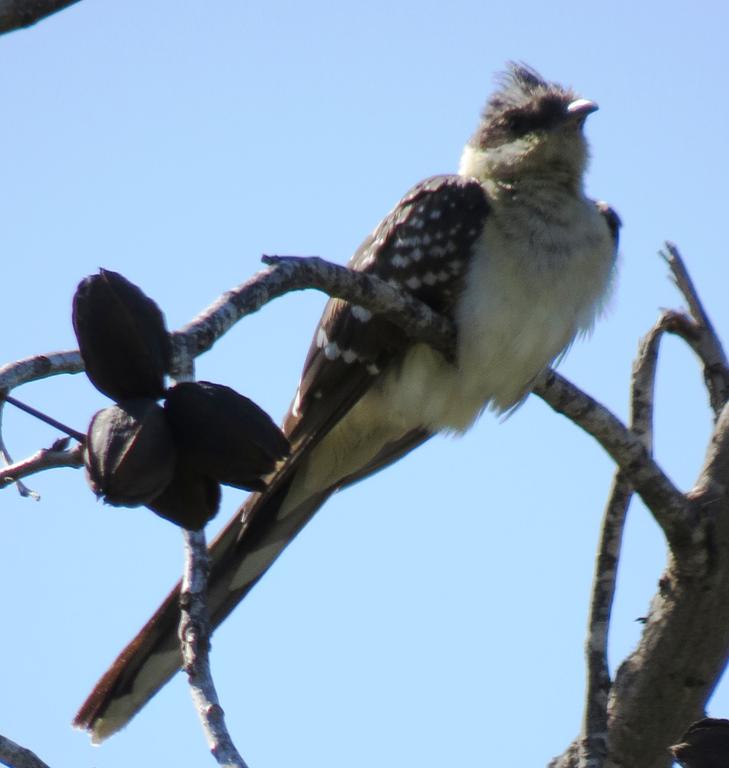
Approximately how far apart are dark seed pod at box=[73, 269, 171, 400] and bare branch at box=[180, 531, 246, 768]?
2.68 ft

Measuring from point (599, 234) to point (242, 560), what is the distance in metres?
1.79

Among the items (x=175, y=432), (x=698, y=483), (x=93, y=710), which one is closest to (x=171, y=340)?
(x=175, y=432)

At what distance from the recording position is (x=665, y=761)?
428 cm

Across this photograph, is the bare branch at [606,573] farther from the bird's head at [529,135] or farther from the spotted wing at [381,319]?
the bird's head at [529,135]

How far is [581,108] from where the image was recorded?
567 centimetres

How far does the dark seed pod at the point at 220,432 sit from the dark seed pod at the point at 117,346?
6cm

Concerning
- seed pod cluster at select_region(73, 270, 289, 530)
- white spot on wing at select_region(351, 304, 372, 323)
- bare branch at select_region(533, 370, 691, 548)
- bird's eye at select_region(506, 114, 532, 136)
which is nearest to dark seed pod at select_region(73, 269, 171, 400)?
seed pod cluster at select_region(73, 270, 289, 530)

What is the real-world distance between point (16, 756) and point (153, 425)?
0.88 m

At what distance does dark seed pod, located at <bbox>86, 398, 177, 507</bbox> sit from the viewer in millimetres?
2350

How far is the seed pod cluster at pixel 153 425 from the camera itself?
7.80 ft

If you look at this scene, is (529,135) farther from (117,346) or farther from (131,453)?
(131,453)

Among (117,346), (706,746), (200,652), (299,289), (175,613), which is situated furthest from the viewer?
(175,613)

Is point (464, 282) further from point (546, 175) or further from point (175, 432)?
point (175, 432)

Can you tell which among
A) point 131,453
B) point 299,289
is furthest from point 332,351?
point 131,453
